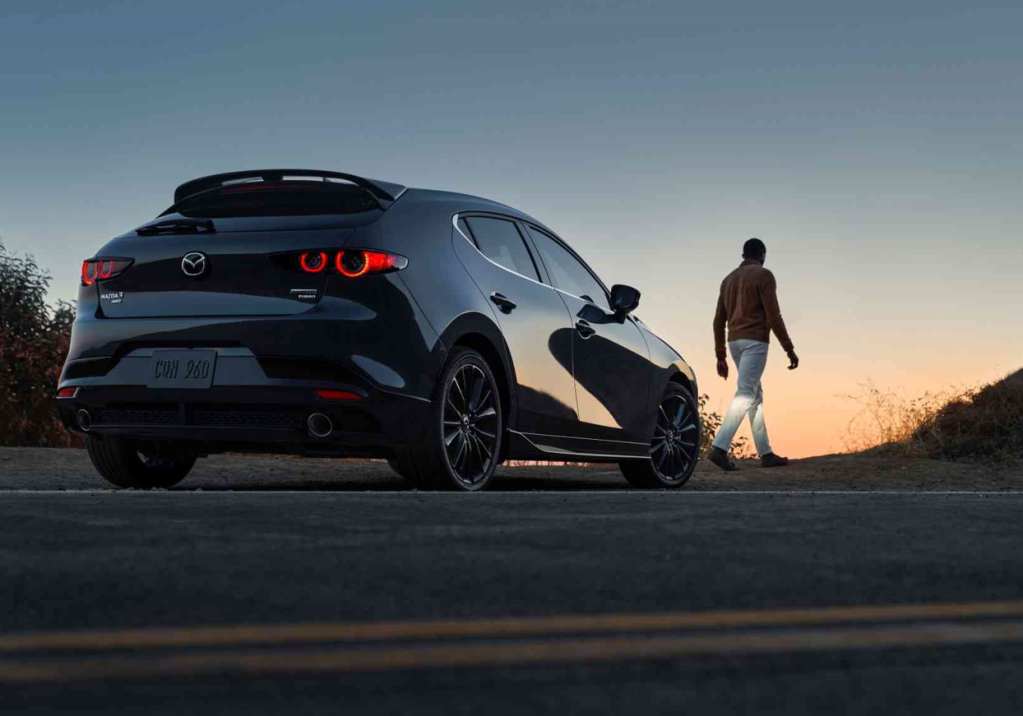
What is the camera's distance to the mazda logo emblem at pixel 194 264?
697 cm

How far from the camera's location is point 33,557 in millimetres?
3543

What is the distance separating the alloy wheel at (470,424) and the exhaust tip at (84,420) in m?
1.91

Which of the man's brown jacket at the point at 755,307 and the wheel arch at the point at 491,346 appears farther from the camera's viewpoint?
the man's brown jacket at the point at 755,307

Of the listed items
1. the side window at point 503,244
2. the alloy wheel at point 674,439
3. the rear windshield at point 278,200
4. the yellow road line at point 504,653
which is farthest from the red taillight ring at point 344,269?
the yellow road line at point 504,653

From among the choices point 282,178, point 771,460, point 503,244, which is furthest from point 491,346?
point 771,460

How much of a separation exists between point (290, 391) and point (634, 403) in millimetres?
3394

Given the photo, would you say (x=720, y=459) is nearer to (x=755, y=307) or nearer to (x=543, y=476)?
(x=755, y=307)

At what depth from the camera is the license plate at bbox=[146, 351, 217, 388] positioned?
6.83 meters

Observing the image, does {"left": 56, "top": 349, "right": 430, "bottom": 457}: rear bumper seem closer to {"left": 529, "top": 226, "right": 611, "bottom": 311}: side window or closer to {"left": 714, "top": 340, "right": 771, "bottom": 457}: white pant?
{"left": 529, "top": 226, "right": 611, "bottom": 311}: side window

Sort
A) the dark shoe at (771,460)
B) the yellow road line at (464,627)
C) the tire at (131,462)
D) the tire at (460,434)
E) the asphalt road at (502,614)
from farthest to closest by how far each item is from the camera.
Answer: the dark shoe at (771,460)
the tire at (131,462)
the tire at (460,434)
the yellow road line at (464,627)
the asphalt road at (502,614)

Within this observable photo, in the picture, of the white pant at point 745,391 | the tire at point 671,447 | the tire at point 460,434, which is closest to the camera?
the tire at point 460,434

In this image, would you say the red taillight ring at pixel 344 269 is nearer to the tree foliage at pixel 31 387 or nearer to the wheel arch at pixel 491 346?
the wheel arch at pixel 491 346

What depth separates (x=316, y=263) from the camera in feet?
22.3

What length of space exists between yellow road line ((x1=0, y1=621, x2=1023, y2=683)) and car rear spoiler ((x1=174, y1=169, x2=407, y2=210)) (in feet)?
16.0
